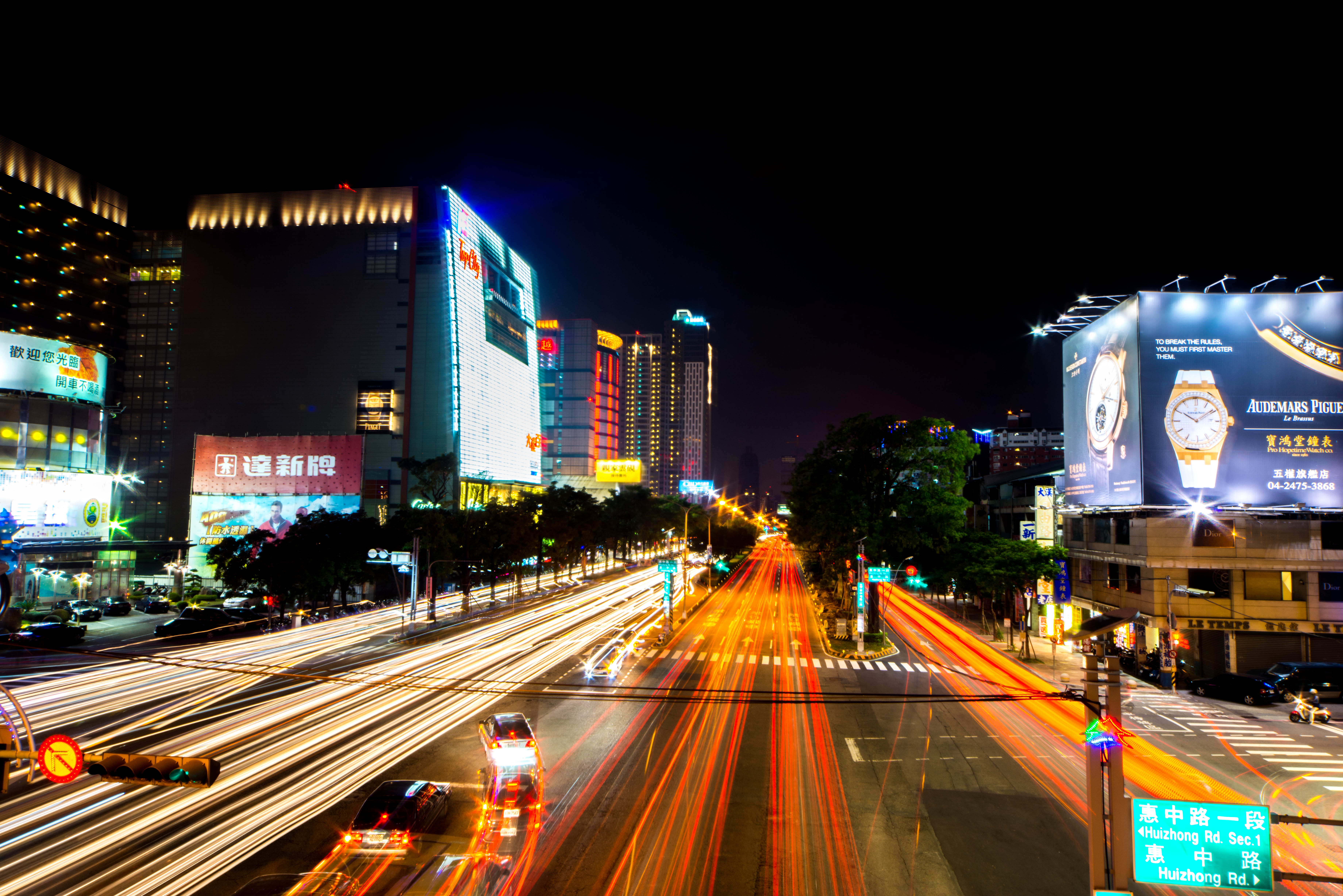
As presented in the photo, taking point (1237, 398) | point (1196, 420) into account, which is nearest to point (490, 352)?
point (1196, 420)

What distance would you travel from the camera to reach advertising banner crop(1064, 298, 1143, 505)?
1271 inches

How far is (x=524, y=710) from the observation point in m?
23.7

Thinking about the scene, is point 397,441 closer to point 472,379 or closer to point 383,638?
point 472,379

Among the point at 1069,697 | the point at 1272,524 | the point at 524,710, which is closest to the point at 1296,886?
the point at 1069,697

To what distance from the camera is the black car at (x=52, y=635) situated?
35812 mm

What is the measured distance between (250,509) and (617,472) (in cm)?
9315

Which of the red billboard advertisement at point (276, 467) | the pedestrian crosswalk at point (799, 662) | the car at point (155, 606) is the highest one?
the red billboard advertisement at point (276, 467)

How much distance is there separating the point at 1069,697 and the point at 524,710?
58.1 ft

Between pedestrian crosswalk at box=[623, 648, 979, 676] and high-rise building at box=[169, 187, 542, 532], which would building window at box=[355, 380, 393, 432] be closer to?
high-rise building at box=[169, 187, 542, 532]

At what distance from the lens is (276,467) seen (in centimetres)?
7719

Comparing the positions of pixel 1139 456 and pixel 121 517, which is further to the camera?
pixel 121 517

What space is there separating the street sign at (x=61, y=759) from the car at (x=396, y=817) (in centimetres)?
522

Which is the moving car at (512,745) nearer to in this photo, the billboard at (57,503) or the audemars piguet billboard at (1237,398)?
the audemars piguet billboard at (1237,398)

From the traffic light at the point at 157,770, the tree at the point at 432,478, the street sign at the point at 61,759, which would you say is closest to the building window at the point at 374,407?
the tree at the point at 432,478
